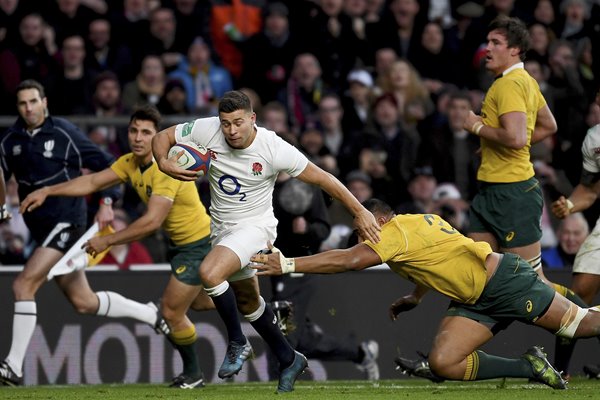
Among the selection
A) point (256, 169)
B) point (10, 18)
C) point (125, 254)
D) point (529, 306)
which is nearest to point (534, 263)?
point (529, 306)

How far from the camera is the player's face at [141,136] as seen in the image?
1165cm

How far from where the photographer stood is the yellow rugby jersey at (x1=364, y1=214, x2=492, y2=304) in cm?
986

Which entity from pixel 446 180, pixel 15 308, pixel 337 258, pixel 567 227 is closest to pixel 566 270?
pixel 567 227

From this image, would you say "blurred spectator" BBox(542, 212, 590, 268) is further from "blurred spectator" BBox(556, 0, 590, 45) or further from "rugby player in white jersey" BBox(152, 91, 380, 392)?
"rugby player in white jersey" BBox(152, 91, 380, 392)

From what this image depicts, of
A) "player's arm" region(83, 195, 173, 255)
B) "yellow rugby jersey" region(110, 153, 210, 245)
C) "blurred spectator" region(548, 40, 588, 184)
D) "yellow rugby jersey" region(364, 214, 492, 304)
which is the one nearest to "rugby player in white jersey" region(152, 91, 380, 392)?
"yellow rugby jersey" region(364, 214, 492, 304)

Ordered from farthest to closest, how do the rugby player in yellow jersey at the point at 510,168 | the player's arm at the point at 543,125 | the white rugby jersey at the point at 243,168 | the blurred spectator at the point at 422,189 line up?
1. the blurred spectator at the point at 422,189
2. the player's arm at the point at 543,125
3. the rugby player in yellow jersey at the point at 510,168
4. the white rugby jersey at the point at 243,168

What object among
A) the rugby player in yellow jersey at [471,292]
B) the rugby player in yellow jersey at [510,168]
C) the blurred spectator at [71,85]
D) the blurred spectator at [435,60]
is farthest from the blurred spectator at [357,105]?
the rugby player in yellow jersey at [471,292]

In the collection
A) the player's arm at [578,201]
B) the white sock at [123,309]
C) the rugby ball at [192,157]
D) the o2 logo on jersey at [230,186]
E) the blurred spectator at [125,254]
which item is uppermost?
the rugby ball at [192,157]

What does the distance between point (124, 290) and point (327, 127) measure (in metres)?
3.98

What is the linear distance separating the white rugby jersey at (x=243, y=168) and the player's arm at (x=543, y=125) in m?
2.11

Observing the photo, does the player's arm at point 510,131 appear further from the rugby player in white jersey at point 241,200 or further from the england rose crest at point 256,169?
the england rose crest at point 256,169

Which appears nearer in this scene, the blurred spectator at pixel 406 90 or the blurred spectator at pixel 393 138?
the blurred spectator at pixel 393 138

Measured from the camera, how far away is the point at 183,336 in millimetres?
11875

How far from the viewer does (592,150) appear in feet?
37.2
